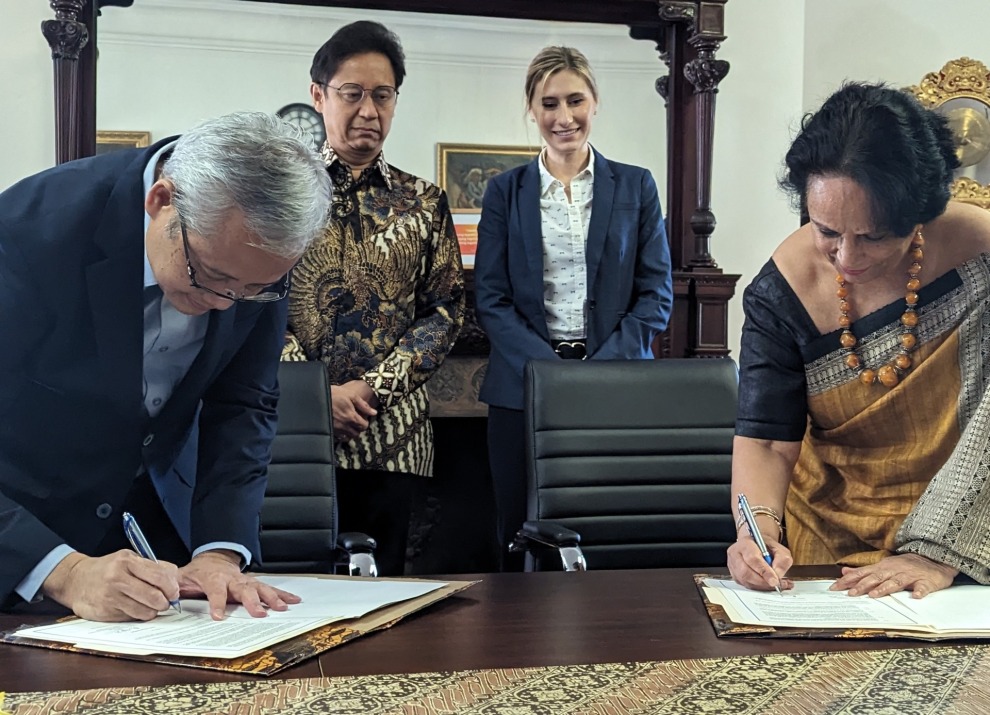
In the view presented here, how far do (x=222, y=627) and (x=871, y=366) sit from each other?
1082 millimetres

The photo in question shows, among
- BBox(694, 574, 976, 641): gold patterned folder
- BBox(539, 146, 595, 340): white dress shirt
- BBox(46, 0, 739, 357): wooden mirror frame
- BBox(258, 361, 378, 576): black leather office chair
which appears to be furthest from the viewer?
BBox(46, 0, 739, 357): wooden mirror frame

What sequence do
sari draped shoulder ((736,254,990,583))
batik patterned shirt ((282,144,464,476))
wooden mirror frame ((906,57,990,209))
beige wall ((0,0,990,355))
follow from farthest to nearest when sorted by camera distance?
wooden mirror frame ((906,57,990,209)) → beige wall ((0,0,990,355)) → batik patterned shirt ((282,144,464,476)) → sari draped shoulder ((736,254,990,583))

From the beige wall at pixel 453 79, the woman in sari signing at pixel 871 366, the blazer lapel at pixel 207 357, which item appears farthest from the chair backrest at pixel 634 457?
the beige wall at pixel 453 79

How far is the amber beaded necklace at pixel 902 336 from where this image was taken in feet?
5.64

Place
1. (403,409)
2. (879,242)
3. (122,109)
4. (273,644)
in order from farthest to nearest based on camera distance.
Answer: (122,109) < (403,409) < (879,242) < (273,644)

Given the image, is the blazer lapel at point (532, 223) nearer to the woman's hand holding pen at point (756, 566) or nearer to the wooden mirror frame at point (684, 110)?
the wooden mirror frame at point (684, 110)

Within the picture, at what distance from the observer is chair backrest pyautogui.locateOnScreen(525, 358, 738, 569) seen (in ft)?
7.62

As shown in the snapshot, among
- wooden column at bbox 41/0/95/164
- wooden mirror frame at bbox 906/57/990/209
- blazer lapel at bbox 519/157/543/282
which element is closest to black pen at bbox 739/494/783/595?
blazer lapel at bbox 519/157/543/282

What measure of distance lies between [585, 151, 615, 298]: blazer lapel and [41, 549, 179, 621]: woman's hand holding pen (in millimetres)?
1714

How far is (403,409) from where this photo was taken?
266 cm

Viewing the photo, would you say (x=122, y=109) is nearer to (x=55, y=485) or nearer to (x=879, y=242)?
(x=55, y=485)

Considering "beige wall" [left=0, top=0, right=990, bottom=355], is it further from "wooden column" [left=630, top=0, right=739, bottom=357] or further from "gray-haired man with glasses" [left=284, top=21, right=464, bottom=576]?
"gray-haired man with glasses" [left=284, top=21, right=464, bottom=576]

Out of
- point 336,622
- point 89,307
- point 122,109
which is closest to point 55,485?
point 89,307

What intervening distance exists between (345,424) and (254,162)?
51.0 inches
